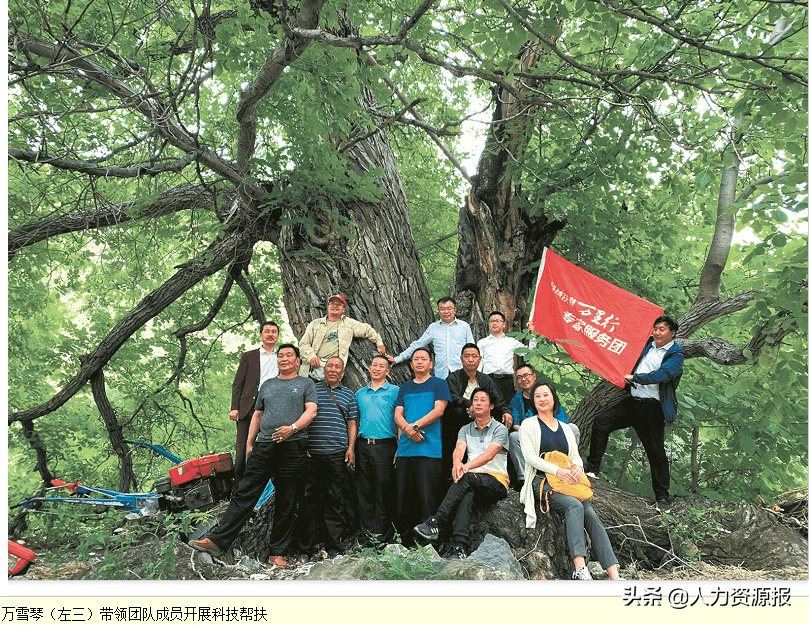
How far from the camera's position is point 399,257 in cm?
750

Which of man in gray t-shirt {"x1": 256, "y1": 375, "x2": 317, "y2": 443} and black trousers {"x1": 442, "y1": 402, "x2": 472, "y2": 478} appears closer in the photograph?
man in gray t-shirt {"x1": 256, "y1": 375, "x2": 317, "y2": 443}

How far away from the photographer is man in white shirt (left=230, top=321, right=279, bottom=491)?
5.73 m

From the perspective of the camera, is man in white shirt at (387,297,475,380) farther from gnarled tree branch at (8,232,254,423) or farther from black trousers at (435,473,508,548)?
gnarled tree branch at (8,232,254,423)

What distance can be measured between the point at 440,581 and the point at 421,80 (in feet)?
28.7

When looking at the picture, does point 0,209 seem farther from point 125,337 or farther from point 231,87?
point 231,87

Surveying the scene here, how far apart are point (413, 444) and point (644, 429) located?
6.66 ft

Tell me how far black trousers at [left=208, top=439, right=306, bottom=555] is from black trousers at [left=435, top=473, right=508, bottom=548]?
3.73 feet

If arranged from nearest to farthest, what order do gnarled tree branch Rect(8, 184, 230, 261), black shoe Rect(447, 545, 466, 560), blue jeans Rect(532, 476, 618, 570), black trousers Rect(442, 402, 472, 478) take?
blue jeans Rect(532, 476, 618, 570), black shoe Rect(447, 545, 466, 560), black trousers Rect(442, 402, 472, 478), gnarled tree branch Rect(8, 184, 230, 261)

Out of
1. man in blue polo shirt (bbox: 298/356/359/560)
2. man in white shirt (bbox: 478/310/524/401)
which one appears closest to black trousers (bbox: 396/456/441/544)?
man in blue polo shirt (bbox: 298/356/359/560)

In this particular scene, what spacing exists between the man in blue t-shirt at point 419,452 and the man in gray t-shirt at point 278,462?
0.74 metres

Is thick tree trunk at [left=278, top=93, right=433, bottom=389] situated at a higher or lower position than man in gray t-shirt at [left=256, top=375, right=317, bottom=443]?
higher

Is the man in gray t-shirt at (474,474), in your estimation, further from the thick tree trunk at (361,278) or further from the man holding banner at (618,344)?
the thick tree trunk at (361,278)

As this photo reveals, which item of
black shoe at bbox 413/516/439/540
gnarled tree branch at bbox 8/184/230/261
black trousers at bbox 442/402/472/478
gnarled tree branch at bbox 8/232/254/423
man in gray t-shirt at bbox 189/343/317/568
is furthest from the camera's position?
gnarled tree branch at bbox 8/232/254/423

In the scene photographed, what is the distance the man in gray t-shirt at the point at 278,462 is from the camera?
4918 mm
